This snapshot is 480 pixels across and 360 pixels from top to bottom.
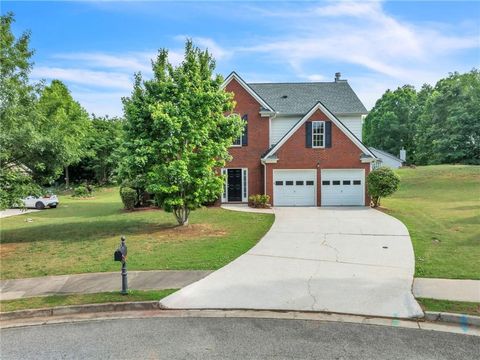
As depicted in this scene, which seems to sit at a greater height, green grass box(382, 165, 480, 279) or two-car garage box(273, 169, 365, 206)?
two-car garage box(273, 169, 365, 206)

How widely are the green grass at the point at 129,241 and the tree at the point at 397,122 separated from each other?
56.7m

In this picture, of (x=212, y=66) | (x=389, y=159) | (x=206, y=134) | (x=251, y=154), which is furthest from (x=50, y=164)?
(x=389, y=159)

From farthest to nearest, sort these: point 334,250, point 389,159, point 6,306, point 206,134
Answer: point 389,159
point 206,134
point 334,250
point 6,306

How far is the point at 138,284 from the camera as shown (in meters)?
8.48

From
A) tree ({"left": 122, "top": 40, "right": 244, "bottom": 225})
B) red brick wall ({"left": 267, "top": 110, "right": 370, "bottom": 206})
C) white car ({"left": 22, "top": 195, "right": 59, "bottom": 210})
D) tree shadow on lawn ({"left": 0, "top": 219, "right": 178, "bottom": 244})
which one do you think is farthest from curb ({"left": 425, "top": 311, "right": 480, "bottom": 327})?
white car ({"left": 22, "top": 195, "right": 59, "bottom": 210})

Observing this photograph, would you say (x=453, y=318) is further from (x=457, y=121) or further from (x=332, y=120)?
(x=457, y=121)

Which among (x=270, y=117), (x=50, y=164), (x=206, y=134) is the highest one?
(x=270, y=117)

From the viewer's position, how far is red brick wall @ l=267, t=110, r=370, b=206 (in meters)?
23.4

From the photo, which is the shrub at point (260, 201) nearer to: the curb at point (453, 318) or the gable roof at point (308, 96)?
the gable roof at point (308, 96)

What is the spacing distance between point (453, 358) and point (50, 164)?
541 inches

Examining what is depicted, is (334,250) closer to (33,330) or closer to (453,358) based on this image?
(453,358)

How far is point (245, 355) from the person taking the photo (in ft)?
17.5

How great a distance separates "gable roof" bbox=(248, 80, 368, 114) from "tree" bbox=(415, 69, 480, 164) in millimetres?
24285

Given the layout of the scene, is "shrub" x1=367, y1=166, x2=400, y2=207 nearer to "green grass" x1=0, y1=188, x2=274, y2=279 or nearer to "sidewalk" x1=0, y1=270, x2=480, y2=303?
"green grass" x1=0, y1=188, x2=274, y2=279
